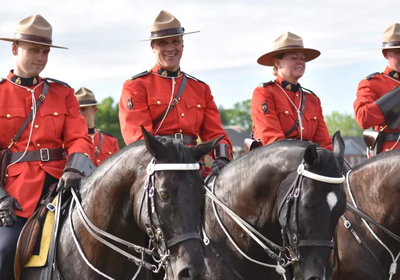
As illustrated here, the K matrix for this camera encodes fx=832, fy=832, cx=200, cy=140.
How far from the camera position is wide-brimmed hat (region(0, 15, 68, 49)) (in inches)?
285

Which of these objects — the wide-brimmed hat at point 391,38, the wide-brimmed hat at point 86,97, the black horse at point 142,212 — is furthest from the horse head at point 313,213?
the wide-brimmed hat at point 86,97

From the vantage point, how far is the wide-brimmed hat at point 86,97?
1588cm

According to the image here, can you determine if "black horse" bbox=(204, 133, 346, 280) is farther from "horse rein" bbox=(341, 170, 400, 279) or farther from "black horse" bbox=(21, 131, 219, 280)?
"horse rein" bbox=(341, 170, 400, 279)

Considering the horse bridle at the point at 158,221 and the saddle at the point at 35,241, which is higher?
the horse bridle at the point at 158,221

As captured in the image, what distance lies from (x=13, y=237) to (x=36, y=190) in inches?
24.2

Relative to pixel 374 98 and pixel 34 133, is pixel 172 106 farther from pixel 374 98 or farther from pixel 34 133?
pixel 374 98

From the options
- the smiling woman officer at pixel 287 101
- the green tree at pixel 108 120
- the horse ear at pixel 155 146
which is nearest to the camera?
the horse ear at pixel 155 146

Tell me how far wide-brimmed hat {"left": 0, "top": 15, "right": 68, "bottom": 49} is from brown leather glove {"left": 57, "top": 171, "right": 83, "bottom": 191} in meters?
1.23

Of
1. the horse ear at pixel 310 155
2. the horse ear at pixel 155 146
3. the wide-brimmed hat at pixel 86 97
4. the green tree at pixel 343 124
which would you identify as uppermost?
the horse ear at pixel 155 146

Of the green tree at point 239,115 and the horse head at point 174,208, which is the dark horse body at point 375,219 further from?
the green tree at point 239,115

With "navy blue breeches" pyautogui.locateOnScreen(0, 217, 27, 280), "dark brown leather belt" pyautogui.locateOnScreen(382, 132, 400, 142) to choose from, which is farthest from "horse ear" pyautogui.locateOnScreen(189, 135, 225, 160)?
"dark brown leather belt" pyautogui.locateOnScreen(382, 132, 400, 142)

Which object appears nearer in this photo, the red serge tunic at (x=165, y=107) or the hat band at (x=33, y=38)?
the hat band at (x=33, y=38)

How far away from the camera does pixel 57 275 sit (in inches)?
256

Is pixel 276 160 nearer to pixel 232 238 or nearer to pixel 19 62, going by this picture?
pixel 232 238
